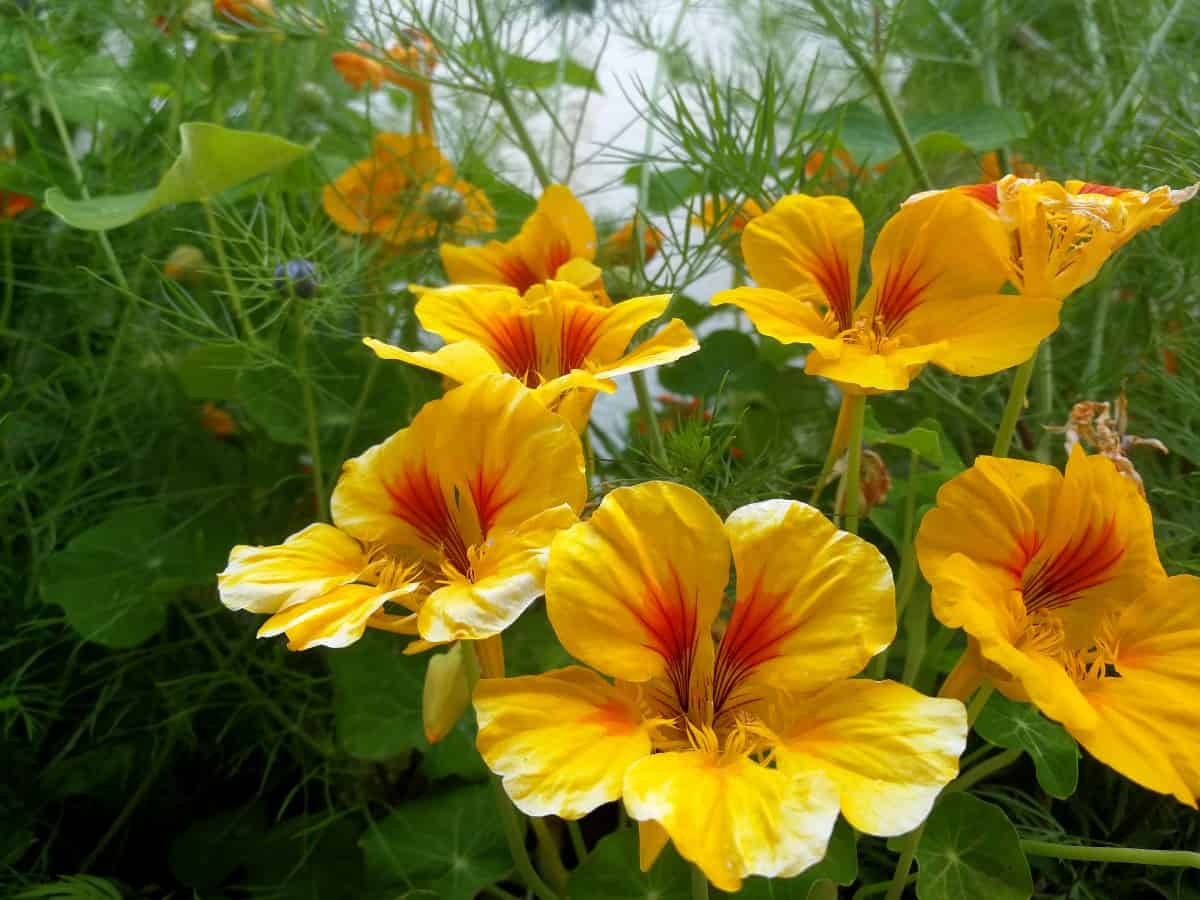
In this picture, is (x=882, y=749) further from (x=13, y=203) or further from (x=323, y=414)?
(x=13, y=203)

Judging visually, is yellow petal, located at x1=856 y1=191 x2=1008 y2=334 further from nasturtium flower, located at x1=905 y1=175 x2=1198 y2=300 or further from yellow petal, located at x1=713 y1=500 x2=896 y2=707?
yellow petal, located at x1=713 y1=500 x2=896 y2=707

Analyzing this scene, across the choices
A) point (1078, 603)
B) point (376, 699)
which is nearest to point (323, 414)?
point (376, 699)

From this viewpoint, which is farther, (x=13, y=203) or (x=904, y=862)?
(x=13, y=203)

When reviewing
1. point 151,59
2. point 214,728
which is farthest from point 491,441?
point 151,59

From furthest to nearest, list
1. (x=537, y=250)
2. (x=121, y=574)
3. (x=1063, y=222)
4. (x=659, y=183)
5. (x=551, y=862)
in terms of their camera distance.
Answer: (x=659, y=183) → (x=121, y=574) → (x=537, y=250) → (x=551, y=862) → (x=1063, y=222)

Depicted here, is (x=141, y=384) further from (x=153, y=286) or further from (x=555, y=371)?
(x=555, y=371)

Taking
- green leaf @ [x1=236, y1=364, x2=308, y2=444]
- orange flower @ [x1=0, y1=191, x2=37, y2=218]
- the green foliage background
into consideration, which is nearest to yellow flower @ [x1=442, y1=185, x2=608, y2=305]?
the green foliage background
